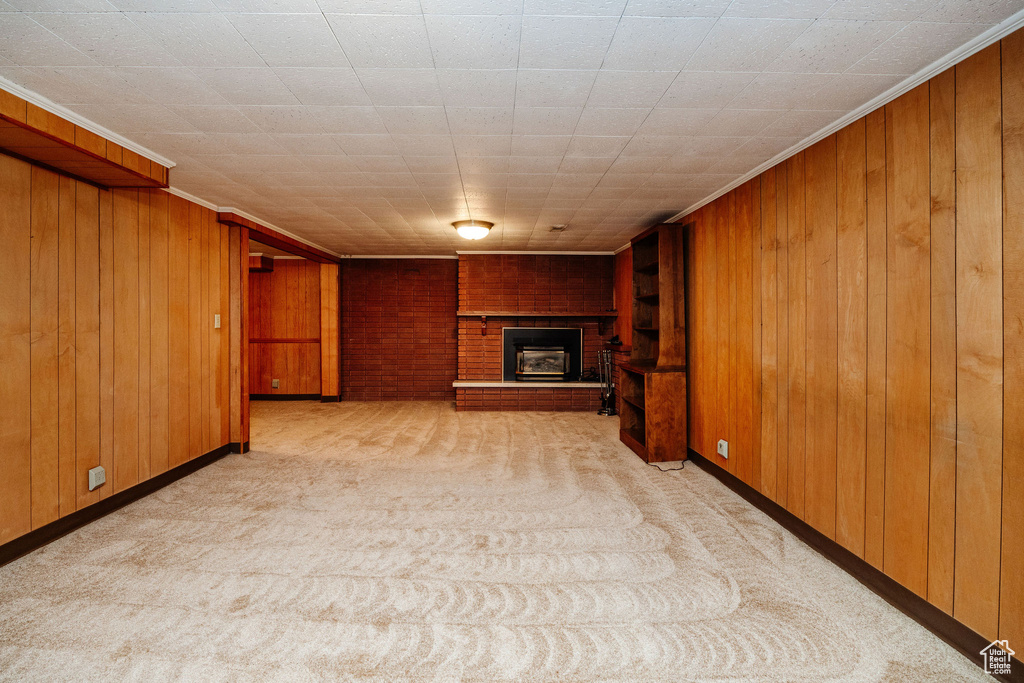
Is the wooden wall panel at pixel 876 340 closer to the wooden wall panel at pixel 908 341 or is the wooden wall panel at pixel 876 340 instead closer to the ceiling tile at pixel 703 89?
the wooden wall panel at pixel 908 341

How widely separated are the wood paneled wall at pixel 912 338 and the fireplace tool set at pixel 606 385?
3.44 m

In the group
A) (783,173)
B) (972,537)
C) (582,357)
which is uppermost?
(783,173)

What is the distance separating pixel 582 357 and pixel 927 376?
5.21m

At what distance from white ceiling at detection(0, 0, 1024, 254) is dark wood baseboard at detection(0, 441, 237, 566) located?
2290 millimetres

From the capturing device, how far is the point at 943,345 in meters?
1.85

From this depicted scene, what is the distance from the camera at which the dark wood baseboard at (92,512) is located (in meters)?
2.43

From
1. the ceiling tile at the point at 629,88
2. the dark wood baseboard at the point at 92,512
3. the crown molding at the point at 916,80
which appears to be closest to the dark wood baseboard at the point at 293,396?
the dark wood baseboard at the point at 92,512

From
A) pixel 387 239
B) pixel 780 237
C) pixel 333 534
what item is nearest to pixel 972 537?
pixel 780 237

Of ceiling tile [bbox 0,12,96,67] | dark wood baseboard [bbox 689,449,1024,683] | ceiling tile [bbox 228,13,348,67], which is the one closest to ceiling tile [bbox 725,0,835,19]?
ceiling tile [bbox 228,13,348,67]

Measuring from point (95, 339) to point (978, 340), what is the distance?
4649mm

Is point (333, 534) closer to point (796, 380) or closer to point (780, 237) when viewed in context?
point (796, 380)

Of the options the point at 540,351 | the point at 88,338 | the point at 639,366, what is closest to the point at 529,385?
the point at 540,351

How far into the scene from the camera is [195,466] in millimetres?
3957

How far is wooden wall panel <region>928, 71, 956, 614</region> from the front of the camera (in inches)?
71.3
